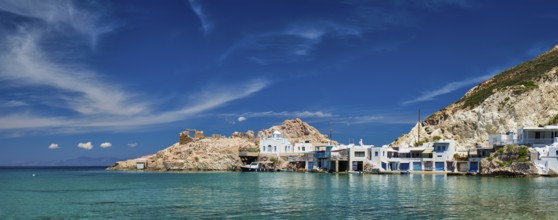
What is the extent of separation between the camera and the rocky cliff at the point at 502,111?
96.4m

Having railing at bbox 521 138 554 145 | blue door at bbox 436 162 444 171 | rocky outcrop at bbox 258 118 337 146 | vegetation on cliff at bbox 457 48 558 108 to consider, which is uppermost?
vegetation on cliff at bbox 457 48 558 108

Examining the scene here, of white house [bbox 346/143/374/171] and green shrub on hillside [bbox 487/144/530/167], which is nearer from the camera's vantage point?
green shrub on hillside [bbox 487/144/530/167]

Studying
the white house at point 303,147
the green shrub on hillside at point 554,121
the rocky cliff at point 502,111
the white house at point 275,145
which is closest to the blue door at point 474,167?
the rocky cliff at point 502,111

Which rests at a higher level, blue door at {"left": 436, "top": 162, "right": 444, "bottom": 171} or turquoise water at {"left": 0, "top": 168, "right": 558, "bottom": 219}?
blue door at {"left": 436, "top": 162, "right": 444, "bottom": 171}

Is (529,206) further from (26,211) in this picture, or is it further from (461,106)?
(461,106)

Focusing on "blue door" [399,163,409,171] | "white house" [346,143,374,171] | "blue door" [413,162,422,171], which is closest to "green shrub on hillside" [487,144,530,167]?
"blue door" [413,162,422,171]

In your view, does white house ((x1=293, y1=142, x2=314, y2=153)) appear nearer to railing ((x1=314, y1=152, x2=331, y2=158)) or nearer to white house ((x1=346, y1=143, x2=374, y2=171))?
railing ((x1=314, y1=152, x2=331, y2=158))

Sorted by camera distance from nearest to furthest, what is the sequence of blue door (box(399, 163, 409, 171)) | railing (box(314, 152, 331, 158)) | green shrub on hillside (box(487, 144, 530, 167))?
green shrub on hillside (box(487, 144, 530, 167)) < blue door (box(399, 163, 409, 171)) < railing (box(314, 152, 331, 158))

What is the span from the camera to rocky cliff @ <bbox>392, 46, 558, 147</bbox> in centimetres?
9644

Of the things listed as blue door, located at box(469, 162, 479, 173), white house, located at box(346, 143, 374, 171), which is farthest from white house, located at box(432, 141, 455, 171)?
white house, located at box(346, 143, 374, 171)

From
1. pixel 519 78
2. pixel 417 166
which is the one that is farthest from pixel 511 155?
pixel 519 78

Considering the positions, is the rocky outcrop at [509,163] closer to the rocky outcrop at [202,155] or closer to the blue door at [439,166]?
the blue door at [439,166]

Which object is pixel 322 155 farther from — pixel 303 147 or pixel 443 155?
pixel 443 155

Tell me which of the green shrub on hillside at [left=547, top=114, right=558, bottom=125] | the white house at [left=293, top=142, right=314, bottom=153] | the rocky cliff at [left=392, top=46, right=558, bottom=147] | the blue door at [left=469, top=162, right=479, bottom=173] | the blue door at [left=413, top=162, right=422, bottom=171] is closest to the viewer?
the blue door at [left=469, top=162, right=479, bottom=173]
